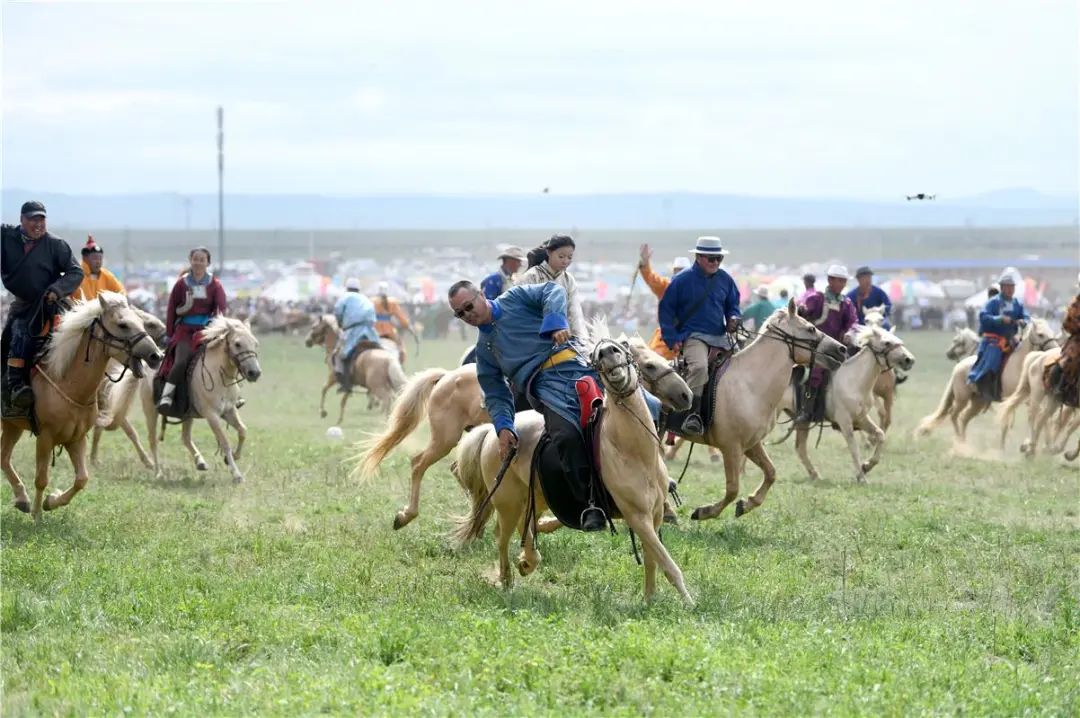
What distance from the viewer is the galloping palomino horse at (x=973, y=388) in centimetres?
2123

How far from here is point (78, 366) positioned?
1277cm

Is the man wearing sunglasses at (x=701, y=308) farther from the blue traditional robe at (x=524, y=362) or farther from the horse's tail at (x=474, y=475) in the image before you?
the blue traditional robe at (x=524, y=362)

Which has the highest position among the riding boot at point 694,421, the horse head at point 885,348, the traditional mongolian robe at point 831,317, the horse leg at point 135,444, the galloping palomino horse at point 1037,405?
the traditional mongolian robe at point 831,317

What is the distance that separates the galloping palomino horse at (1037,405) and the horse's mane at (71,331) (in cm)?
1241

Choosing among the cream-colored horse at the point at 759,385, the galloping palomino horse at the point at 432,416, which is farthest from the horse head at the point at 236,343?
the cream-colored horse at the point at 759,385

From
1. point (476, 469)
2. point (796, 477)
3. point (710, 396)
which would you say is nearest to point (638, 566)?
point (476, 469)

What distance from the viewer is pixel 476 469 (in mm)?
10477

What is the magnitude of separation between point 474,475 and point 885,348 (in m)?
8.40

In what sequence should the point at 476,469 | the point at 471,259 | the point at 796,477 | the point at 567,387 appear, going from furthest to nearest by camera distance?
the point at 471,259 < the point at 796,477 < the point at 476,469 < the point at 567,387

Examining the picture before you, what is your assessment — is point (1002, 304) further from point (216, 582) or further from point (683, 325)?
point (216, 582)

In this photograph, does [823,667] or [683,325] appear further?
[683,325]

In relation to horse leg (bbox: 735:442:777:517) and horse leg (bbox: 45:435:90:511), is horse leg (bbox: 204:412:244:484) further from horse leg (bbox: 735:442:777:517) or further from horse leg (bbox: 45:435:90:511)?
horse leg (bbox: 735:442:777:517)

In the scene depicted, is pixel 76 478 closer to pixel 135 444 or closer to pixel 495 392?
pixel 495 392

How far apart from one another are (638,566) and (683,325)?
3463 millimetres
